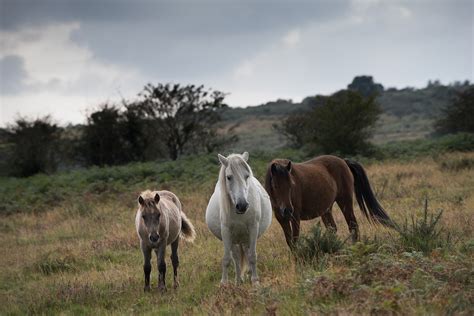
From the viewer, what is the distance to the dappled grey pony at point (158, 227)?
7.44 meters

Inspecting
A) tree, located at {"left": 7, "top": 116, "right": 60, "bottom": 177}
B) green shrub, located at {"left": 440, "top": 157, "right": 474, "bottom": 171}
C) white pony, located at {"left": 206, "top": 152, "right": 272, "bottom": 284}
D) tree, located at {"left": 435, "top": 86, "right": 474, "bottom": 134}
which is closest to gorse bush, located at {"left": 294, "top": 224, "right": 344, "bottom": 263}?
white pony, located at {"left": 206, "top": 152, "right": 272, "bottom": 284}

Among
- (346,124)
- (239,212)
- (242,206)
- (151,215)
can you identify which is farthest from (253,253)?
(346,124)

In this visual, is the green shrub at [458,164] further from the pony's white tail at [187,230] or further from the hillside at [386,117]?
the hillside at [386,117]

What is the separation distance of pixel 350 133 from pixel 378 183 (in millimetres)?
9111

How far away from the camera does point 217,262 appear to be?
28.5 feet

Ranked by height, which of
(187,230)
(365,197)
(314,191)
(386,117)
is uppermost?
(386,117)

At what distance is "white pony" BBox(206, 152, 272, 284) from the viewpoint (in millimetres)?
6676

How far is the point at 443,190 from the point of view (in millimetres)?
13461

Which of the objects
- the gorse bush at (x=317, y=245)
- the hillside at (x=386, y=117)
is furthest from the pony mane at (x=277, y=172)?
the hillside at (x=386, y=117)

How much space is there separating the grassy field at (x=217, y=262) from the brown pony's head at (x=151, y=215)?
0.82 meters

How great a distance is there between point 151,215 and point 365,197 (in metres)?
4.41

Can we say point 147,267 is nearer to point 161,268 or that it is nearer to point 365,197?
point 161,268

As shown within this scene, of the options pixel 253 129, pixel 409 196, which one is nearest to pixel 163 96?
pixel 409 196

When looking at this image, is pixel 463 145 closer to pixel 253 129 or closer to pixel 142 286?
pixel 142 286
